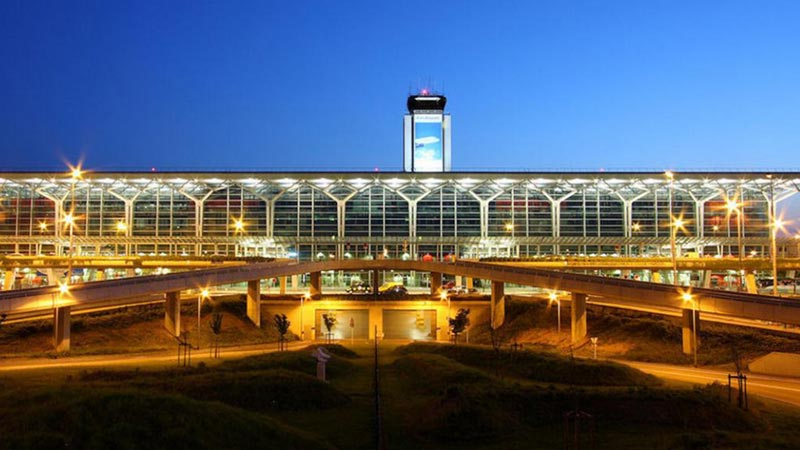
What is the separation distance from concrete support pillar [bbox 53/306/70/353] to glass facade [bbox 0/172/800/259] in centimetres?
5925

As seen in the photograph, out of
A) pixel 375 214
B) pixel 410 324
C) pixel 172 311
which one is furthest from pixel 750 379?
pixel 375 214

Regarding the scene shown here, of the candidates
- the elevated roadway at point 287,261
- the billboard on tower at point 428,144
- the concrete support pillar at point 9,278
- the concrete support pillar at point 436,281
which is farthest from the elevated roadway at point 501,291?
the billboard on tower at point 428,144

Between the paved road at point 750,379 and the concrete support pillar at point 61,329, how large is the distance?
32.3m

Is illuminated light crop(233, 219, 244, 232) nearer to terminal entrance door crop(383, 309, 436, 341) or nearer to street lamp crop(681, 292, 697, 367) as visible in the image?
terminal entrance door crop(383, 309, 436, 341)

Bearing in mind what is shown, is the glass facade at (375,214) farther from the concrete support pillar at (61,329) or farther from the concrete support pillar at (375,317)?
the concrete support pillar at (61,329)

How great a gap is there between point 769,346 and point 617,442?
20.7 metres

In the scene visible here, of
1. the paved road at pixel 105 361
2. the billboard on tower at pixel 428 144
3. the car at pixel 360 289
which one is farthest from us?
the billboard on tower at pixel 428 144

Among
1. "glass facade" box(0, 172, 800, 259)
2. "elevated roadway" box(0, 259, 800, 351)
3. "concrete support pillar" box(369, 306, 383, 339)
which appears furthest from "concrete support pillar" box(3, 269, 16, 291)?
"concrete support pillar" box(369, 306, 383, 339)

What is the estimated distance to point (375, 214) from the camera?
101375 millimetres

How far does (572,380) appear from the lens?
91.2 ft

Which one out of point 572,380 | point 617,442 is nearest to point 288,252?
point 572,380

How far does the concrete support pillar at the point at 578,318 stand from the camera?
146 ft

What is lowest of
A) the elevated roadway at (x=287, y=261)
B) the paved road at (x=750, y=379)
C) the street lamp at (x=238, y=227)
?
the paved road at (x=750, y=379)

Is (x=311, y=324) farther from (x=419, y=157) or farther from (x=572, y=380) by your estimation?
(x=419, y=157)
